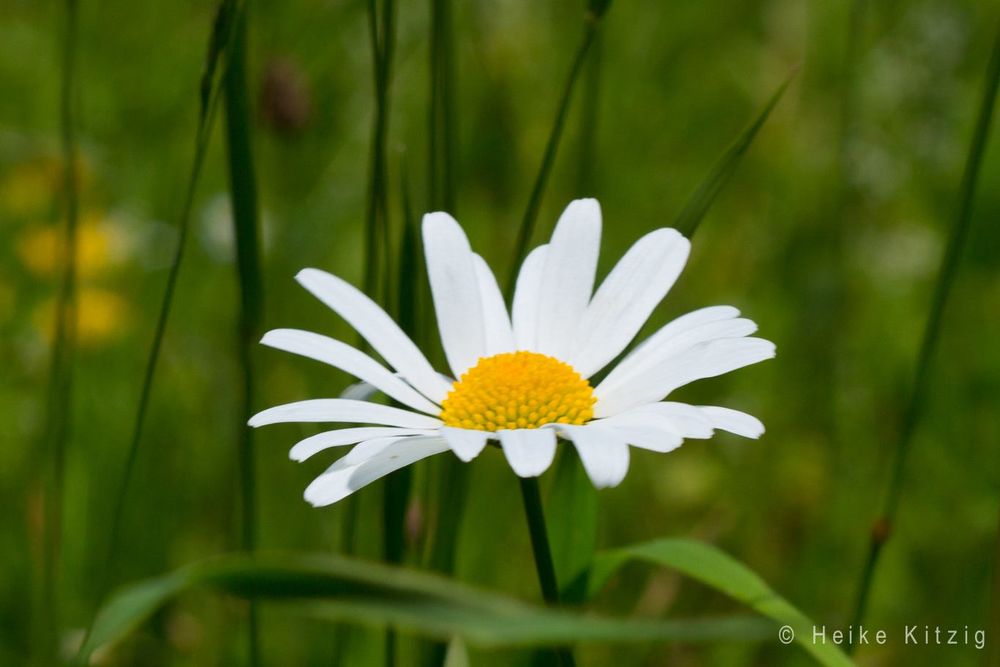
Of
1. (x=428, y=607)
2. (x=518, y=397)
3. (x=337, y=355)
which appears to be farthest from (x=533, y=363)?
(x=428, y=607)

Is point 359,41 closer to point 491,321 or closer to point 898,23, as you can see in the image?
point 898,23

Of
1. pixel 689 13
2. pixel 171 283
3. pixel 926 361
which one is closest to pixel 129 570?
pixel 171 283

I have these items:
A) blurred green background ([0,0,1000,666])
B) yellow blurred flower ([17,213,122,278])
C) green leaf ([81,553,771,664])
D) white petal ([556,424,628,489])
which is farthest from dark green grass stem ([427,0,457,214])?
yellow blurred flower ([17,213,122,278])

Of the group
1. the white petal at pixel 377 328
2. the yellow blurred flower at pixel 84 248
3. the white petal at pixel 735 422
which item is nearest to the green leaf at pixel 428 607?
the white petal at pixel 735 422

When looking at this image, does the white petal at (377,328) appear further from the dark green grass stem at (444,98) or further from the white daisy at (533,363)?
the dark green grass stem at (444,98)

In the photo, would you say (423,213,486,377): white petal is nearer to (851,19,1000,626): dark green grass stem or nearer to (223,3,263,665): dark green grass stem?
(223,3,263,665): dark green grass stem

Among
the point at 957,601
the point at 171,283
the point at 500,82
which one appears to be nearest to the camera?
the point at 171,283
